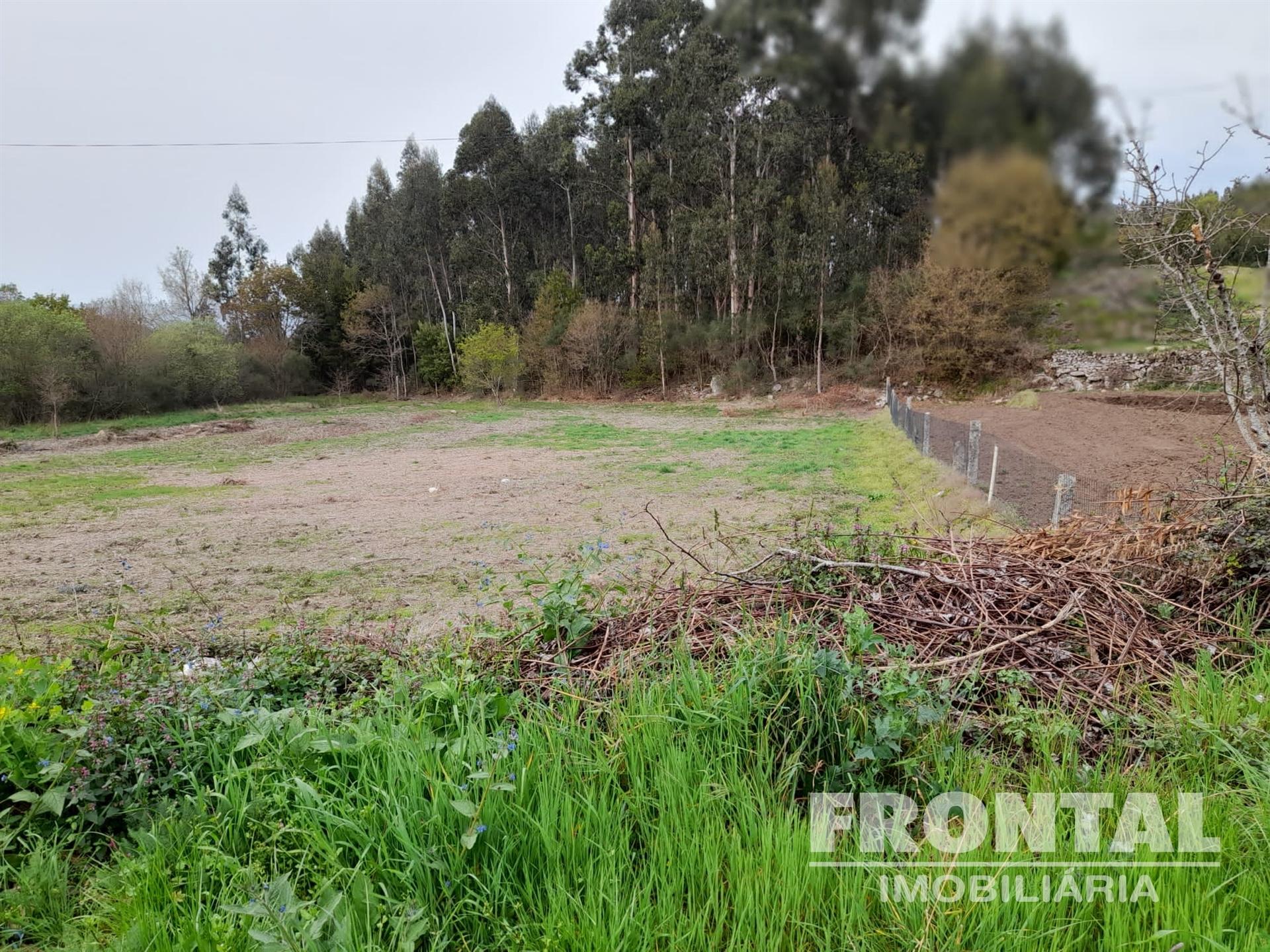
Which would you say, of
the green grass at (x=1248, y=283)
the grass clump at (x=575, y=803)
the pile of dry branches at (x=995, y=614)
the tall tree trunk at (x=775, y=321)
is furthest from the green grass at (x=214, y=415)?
the green grass at (x=1248, y=283)

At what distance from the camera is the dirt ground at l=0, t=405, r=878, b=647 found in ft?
21.8

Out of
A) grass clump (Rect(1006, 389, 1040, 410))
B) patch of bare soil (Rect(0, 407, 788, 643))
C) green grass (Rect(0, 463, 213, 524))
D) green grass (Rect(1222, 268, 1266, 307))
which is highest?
green grass (Rect(1222, 268, 1266, 307))

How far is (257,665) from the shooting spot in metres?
3.08

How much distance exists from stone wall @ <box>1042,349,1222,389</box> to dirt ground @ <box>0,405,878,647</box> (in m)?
1.78

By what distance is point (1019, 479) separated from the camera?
10672 millimetres

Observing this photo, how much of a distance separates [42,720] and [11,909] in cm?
81

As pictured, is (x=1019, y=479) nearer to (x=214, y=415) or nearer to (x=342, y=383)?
(x=214, y=415)

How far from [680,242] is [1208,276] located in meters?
39.7

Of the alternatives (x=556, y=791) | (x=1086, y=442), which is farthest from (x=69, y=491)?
(x=1086, y=442)

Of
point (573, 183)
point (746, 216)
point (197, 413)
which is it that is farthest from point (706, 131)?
point (197, 413)

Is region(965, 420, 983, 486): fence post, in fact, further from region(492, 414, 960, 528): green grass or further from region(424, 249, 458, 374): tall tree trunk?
region(424, 249, 458, 374): tall tree trunk

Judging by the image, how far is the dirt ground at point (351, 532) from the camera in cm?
665

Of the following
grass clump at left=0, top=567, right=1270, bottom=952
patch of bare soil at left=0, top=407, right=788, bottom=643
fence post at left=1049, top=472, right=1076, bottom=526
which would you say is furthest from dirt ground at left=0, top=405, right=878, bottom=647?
fence post at left=1049, top=472, right=1076, bottom=526

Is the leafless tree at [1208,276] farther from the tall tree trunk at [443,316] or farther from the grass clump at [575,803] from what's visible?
the tall tree trunk at [443,316]
